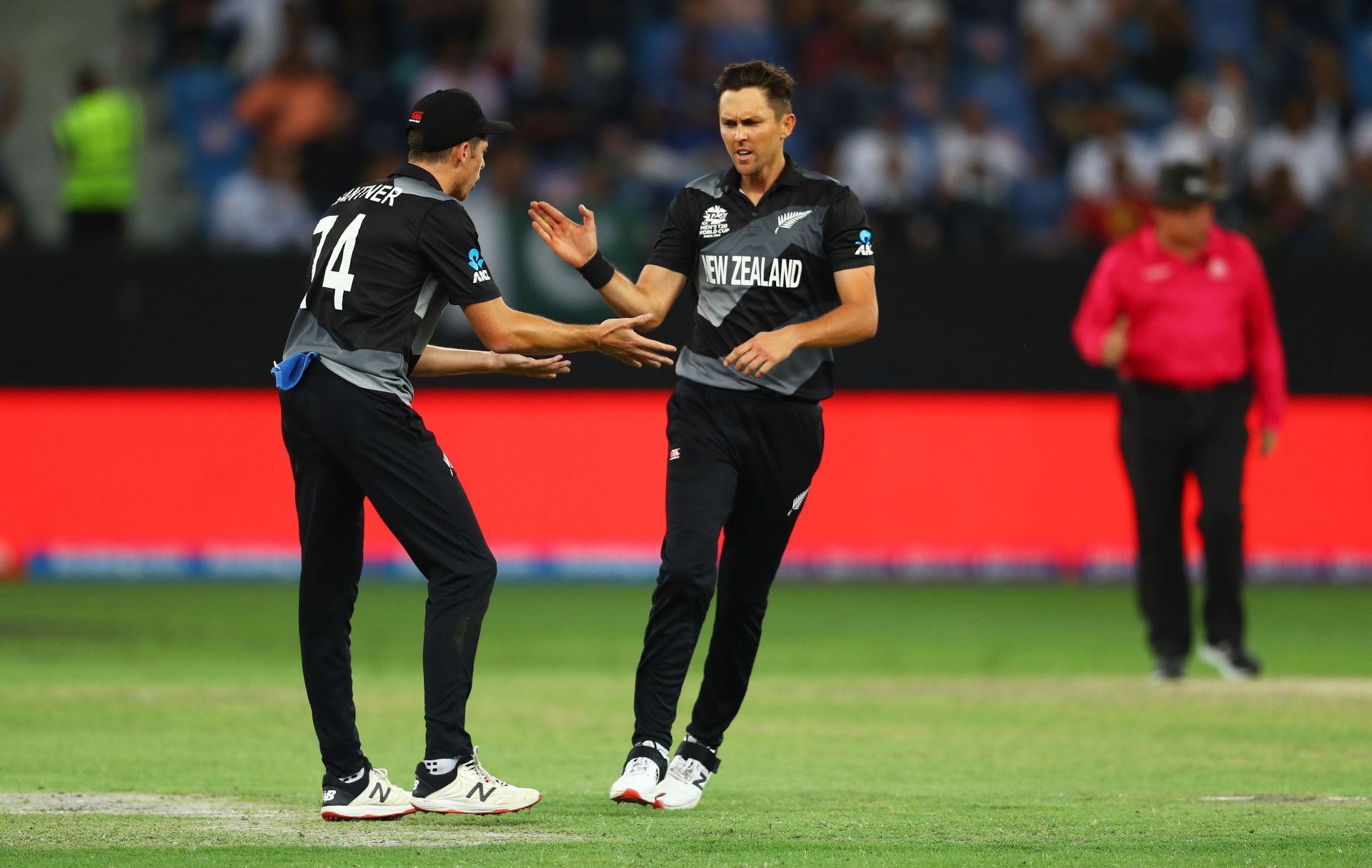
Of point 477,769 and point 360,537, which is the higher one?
point 360,537

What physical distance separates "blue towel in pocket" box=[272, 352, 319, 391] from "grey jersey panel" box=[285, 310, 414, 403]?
2 cm

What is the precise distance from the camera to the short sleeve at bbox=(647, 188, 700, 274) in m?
7.41

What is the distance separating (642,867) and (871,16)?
14.6m

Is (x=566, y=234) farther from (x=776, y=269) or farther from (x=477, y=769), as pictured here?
(x=477, y=769)

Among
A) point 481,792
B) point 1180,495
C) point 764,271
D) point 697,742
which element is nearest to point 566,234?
point 764,271

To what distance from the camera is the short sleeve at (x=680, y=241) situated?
7.41 m

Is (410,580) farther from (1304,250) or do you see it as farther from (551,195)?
(1304,250)

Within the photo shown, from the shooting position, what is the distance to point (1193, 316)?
11.0 meters

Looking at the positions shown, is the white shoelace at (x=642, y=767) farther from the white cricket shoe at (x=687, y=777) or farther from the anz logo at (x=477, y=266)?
the anz logo at (x=477, y=266)

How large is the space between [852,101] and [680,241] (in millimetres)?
11144

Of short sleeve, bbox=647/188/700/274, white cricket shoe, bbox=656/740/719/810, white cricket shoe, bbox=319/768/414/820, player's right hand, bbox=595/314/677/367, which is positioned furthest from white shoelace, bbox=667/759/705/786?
short sleeve, bbox=647/188/700/274

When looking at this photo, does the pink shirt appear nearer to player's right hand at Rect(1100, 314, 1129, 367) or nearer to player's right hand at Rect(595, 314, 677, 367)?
player's right hand at Rect(1100, 314, 1129, 367)

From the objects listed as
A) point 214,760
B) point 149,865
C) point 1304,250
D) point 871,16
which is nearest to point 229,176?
point 871,16

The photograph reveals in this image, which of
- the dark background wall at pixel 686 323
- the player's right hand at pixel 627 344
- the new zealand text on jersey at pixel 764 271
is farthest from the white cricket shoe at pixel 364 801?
Result: the dark background wall at pixel 686 323
